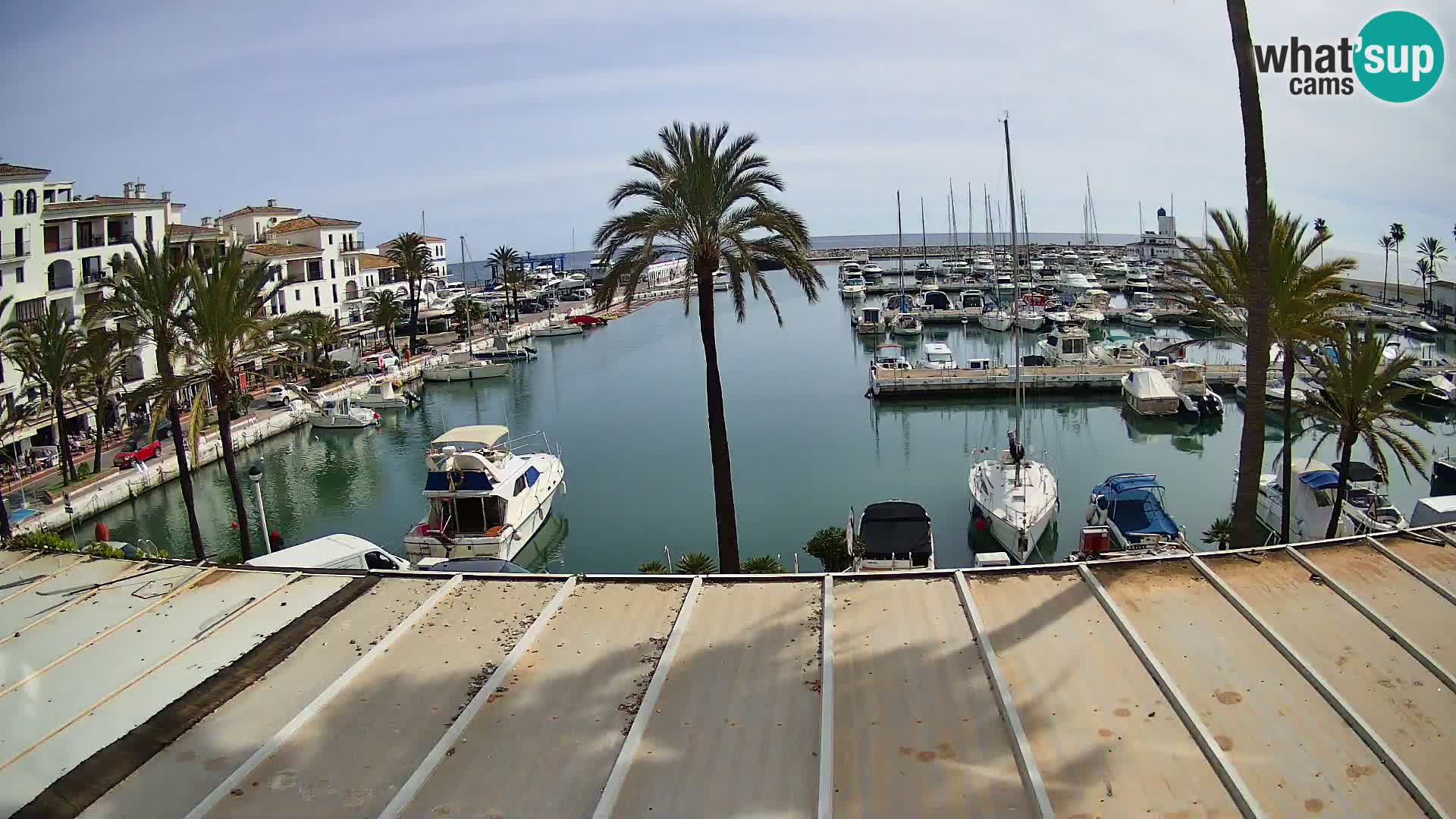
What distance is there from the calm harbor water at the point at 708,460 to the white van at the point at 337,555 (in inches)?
256

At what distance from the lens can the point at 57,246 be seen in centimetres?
3803

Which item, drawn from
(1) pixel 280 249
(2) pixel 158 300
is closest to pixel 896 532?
(2) pixel 158 300

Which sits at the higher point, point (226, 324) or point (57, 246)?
point (57, 246)

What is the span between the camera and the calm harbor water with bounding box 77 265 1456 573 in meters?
29.4

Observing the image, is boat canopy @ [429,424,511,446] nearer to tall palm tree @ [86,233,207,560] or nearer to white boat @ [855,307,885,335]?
tall palm tree @ [86,233,207,560]

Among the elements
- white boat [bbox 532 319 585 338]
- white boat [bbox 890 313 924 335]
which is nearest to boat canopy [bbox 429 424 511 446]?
white boat [bbox 890 313 924 335]

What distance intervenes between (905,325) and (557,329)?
97.2ft

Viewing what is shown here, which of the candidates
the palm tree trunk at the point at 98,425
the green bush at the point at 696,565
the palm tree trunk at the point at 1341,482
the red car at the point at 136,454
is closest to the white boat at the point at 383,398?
the red car at the point at 136,454

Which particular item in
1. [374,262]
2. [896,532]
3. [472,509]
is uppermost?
[374,262]

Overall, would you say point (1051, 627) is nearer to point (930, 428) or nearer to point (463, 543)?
point (463, 543)

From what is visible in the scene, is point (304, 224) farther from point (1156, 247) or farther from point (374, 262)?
point (1156, 247)

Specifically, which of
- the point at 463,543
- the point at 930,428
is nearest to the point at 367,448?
the point at 463,543

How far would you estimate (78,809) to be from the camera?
301 inches

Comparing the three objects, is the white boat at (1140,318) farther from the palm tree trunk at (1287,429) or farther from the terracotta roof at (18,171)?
the terracotta roof at (18,171)
